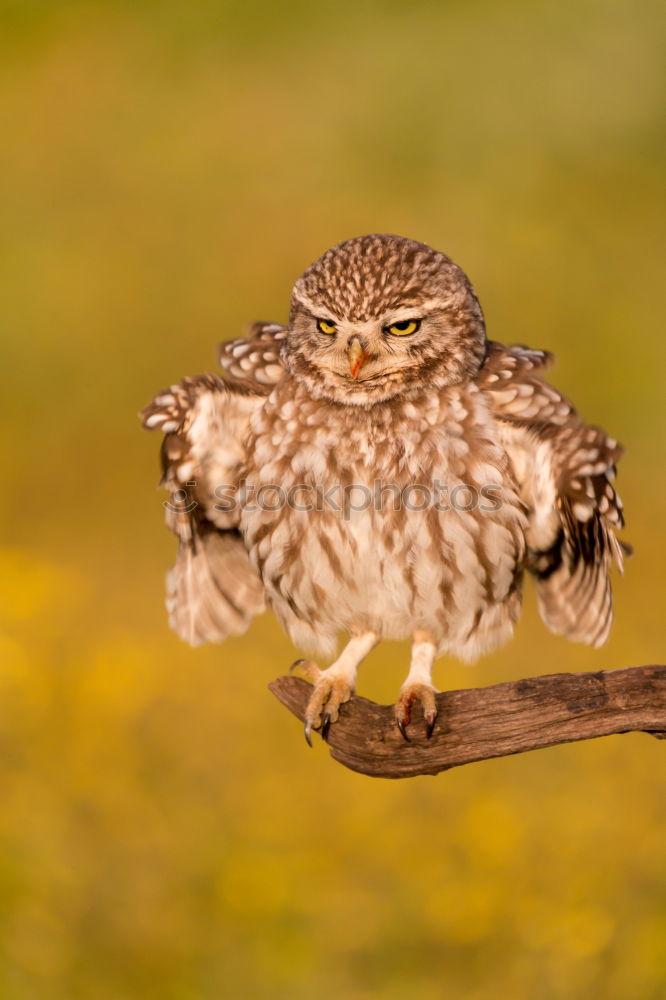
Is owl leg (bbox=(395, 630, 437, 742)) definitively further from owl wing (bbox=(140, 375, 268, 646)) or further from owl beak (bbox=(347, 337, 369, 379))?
owl beak (bbox=(347, 337, 369, 379))

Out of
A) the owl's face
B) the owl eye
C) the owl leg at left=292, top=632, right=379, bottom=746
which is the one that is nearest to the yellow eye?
the owl's face

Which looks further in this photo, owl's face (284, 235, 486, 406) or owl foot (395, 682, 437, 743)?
owl foot (395, 682, 437, 743)

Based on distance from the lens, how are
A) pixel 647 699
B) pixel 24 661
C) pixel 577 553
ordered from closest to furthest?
pixel 647 699 < pixel 577 553 < pixel 24 661

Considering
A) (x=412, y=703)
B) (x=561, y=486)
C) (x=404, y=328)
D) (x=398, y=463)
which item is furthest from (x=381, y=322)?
(x=412, y=703)

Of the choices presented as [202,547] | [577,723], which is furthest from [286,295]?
[577,723]

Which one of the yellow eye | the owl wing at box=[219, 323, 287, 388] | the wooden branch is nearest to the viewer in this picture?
the wooden branch

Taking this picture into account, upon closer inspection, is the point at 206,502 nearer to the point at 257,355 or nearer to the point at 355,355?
the point at 257,355

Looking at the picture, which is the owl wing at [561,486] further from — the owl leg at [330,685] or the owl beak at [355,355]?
the owl leg at [330,685]

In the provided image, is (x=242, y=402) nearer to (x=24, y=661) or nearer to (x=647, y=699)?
(x=647, y=699)
